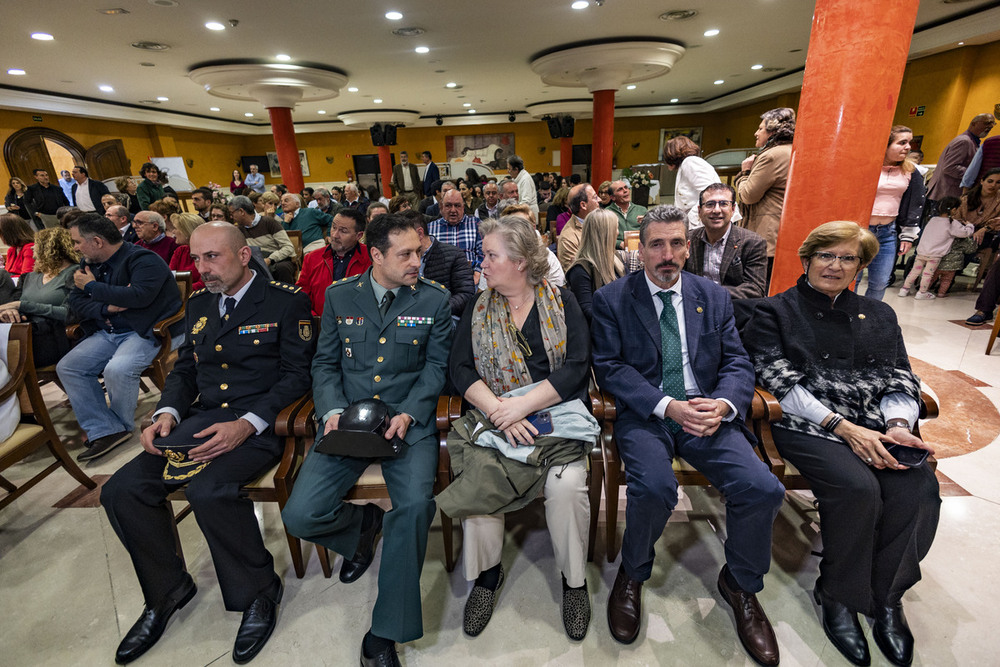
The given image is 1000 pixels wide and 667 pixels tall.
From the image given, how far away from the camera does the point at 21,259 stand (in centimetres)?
354

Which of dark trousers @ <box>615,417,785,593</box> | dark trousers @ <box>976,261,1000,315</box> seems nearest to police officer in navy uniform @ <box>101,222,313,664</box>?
dark trousers @ <box>615,417,785,593</box>

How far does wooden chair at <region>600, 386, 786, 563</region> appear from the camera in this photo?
1784 millimetres

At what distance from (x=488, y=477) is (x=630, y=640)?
781 millimetres

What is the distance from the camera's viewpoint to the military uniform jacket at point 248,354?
2.00 m

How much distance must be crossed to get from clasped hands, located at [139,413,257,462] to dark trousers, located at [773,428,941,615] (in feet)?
7.29

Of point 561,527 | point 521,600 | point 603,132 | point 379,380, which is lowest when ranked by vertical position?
point 521,600

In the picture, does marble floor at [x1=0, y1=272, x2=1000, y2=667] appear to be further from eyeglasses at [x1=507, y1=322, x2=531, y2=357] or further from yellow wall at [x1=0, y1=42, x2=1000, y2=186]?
yellow wall at [x1=0, y1=42, x2=1000, y2=186]

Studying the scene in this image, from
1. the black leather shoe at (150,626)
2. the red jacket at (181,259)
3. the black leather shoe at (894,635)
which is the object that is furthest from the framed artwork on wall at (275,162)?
the black leather shoe at (894,635)

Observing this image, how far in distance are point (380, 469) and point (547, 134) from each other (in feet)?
65.6

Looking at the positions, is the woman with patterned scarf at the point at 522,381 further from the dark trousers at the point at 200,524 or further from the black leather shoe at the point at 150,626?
the black leather shoe at the point at 150,626

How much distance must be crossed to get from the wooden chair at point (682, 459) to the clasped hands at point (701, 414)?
0.51 ft

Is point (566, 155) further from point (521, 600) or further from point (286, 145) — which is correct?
point (521, 600)

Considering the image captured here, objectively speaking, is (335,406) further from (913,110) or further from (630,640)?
(913,110)

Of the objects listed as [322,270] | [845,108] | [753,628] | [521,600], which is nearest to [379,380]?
[521,600]
